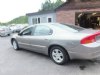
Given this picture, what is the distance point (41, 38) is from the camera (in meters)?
5.73

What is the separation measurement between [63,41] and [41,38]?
1136 mm

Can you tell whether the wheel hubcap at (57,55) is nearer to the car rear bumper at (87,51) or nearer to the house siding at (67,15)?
the car rear bumper at (87,51)

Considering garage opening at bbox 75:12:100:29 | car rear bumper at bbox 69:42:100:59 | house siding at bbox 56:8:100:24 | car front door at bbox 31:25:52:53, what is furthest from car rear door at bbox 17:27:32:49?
garage opening at bbox 75:12:100:29

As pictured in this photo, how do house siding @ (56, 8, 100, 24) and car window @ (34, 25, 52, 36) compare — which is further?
house siding @ (56, 8, 100, 24)

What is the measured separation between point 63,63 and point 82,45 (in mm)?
1056

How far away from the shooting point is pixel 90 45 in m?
4.49

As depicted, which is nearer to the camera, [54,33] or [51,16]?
[54,33]

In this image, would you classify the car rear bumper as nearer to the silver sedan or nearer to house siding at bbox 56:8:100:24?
the silver sedan

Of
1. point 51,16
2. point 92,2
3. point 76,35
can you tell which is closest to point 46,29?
point 76,35

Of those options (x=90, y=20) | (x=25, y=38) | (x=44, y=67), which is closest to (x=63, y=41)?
(x=44, y=67)

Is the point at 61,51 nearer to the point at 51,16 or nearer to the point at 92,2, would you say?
the point at 92,2

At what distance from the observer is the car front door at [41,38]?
18.2 feet

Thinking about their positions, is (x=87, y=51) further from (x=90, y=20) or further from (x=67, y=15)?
(x=90, y=20)

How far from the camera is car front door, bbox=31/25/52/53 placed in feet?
18.2
